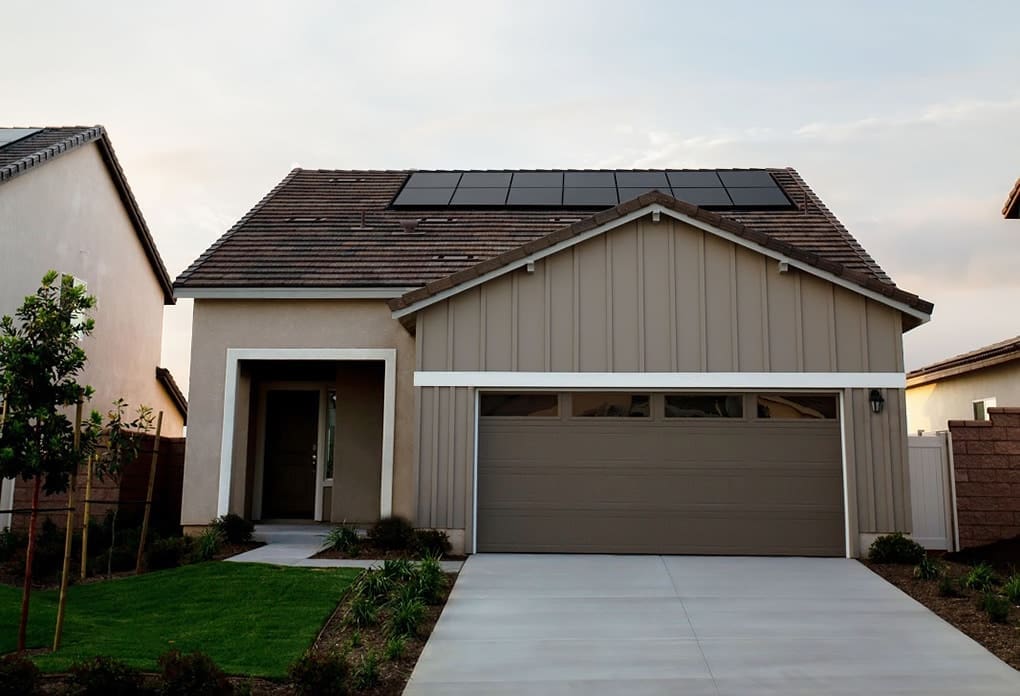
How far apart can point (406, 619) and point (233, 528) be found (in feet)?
18.8

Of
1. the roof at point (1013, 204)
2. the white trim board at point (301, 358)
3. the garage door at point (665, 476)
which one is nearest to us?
the garage door at point (665, 476)

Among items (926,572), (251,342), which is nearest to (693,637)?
(926,572)

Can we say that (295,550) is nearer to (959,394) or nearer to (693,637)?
(693,637)

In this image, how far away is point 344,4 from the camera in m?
14.6

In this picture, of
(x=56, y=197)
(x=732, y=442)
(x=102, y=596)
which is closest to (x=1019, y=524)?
(x=732, y=442)

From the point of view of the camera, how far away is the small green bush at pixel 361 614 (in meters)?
8.12

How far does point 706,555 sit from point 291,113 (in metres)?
12.2

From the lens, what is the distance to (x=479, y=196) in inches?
683

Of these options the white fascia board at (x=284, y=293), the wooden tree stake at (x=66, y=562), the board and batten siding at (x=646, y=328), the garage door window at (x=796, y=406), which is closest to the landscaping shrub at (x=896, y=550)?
the board and batten siding at (x=646, y=328)

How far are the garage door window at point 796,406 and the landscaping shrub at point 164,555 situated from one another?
8.03 meters

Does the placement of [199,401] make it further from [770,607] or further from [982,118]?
[982,118]

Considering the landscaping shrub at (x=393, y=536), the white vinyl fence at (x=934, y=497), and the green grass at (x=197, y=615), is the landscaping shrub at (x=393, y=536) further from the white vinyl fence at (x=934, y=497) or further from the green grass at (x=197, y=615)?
the white vinyl fence at (x=934, y=497)

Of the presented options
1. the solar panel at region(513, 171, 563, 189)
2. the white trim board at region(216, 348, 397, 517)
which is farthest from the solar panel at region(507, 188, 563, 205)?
the white trim board at region(216, 348, 397, 517)

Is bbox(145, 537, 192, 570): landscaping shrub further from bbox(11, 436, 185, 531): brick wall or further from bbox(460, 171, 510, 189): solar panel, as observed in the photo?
bbox(460, 171, 510, 189): solar panel
